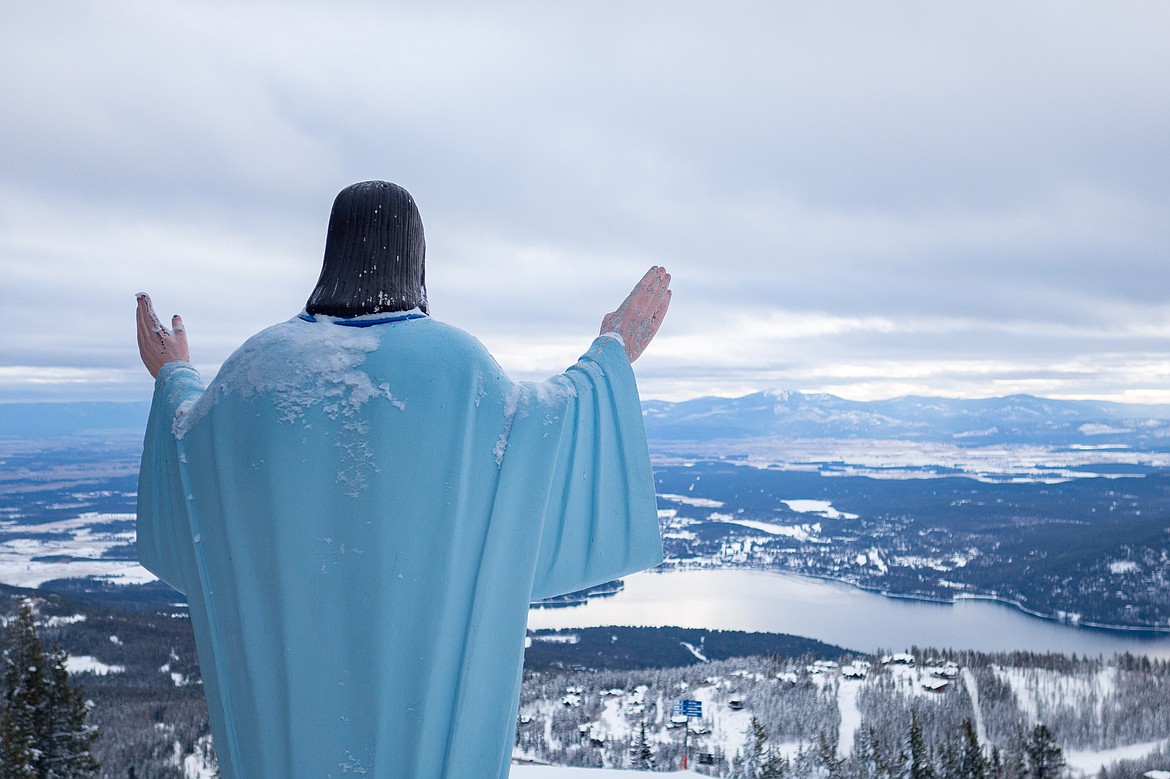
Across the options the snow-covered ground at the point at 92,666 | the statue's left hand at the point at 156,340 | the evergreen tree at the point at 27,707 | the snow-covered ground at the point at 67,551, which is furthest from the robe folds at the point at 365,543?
the snow-covered ground at the point at 67,551

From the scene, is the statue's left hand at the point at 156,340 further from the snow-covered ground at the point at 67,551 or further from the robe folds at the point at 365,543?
the snow-covered ground at the point at 67,551

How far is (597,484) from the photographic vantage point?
1684 mm

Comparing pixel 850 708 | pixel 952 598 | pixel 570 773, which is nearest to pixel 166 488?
pixel 570 773

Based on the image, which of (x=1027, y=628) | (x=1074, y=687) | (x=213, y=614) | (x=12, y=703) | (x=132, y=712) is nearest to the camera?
(x=213, y=614)

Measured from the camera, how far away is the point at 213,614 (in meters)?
1.57

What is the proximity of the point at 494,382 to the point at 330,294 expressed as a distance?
0.36 meters

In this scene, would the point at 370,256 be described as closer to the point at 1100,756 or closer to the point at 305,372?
the point at 305,372

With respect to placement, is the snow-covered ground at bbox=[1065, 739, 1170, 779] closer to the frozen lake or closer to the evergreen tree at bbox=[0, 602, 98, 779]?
the frozen lake

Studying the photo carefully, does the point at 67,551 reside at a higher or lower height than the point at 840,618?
higher

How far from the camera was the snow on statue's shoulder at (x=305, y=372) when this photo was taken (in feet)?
4.79

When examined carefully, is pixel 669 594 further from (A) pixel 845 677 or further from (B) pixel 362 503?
(B) pixel 362 503

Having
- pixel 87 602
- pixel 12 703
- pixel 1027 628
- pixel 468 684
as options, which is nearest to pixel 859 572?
pixel 1027 628

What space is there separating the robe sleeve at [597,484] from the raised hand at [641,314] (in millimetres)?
66

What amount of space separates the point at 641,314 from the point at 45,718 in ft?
58.9
